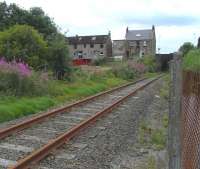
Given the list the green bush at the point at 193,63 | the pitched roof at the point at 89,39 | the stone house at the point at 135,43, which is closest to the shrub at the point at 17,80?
the green bush at the point at 193,63

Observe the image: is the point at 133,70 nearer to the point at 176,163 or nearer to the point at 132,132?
the point at 132,132

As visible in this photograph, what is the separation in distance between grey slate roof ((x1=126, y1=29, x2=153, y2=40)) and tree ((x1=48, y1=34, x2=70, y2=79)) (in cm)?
10089

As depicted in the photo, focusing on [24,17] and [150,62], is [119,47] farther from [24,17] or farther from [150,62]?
[24,17]

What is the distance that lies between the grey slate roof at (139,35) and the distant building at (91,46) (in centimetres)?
890

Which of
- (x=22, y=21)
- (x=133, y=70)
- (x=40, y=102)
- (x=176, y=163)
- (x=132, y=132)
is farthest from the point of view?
(x=22, y=21)

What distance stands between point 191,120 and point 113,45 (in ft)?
408

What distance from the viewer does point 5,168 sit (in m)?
6.66

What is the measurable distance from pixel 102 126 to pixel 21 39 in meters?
14.3

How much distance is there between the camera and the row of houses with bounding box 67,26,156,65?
376ft

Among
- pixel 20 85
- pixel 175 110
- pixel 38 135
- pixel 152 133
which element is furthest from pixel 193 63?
pixel 175 110

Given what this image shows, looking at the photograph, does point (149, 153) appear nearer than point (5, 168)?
No

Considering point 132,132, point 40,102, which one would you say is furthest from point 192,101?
point 40,102

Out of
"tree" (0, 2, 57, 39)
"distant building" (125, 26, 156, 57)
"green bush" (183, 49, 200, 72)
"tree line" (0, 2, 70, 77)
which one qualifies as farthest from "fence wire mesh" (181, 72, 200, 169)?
"distant building" (125, 26, 156, 57)

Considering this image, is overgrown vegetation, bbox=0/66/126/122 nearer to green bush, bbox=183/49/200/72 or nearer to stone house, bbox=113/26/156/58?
green bush, bbox=183/49/200/72
